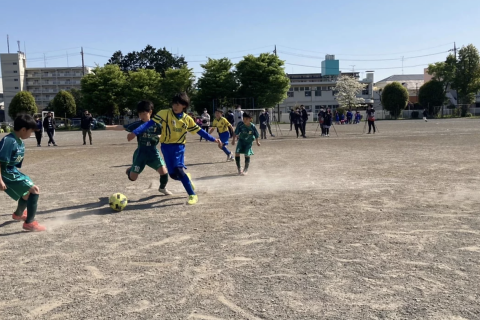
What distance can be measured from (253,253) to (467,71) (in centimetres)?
6793

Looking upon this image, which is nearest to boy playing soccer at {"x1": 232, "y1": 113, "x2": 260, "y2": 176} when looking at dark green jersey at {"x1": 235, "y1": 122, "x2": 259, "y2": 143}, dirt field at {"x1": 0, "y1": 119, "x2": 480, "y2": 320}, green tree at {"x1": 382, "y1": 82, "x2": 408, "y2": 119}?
dark green jersey at {"x1": 235, "y1": 122, "x2": 259, "y2": 143}

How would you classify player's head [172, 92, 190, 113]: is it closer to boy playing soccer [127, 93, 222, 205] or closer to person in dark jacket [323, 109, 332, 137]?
boy playing soccer [127, 93, 222, 205]

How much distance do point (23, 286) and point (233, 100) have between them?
51.0 m

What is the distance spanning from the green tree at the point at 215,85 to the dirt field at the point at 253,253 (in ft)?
151

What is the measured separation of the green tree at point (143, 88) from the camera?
2293 inches

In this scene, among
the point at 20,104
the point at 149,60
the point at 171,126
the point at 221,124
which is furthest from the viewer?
A: the point at 149,60

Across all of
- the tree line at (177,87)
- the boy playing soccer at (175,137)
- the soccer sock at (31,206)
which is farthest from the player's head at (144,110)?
the tree line at (177,87)

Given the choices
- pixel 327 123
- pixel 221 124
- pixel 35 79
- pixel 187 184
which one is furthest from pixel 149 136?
pixel 35 79

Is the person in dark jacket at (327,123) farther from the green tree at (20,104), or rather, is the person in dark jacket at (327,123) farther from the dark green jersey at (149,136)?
the green tree at (20,104)

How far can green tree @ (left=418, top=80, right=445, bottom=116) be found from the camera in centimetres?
6081

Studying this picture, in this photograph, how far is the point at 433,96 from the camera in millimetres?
Answer: 61000

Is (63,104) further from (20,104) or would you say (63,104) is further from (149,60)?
(149,60)

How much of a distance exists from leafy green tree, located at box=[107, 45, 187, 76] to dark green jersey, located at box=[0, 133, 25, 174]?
74133 mm

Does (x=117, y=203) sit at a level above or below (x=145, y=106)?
below
